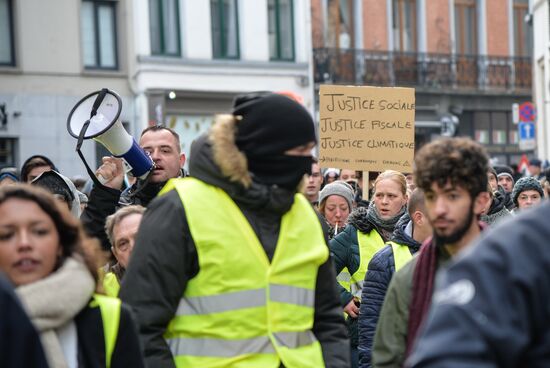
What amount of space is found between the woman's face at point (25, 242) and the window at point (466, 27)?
103ft

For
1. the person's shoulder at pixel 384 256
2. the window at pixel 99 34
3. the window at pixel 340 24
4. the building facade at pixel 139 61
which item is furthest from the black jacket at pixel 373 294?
the window at pixel 340 24

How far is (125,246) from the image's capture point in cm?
591

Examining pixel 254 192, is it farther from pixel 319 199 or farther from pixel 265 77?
pixel 265 77

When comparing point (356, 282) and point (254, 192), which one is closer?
point (254, 192)

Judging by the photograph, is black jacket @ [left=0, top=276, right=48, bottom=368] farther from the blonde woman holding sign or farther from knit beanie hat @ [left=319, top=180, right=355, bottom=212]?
knit beanie hat @ [left=319, top=180, right=355, bottom=212]

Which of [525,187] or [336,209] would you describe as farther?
[525,187]

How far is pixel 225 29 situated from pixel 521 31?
11104 millimetres

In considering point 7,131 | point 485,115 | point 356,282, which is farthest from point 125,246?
point 485,115

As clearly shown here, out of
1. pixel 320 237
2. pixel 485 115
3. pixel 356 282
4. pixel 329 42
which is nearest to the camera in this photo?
pixel 320 237

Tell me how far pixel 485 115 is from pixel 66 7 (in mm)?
13811

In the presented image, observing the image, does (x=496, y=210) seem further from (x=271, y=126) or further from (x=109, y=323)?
(x=109, y=323)

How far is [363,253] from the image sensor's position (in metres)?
8.26

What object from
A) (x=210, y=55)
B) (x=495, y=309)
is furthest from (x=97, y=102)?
(x=210, y=55)

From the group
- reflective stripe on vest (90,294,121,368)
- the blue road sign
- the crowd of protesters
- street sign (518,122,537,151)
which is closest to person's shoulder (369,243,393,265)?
the crowd of protesters
